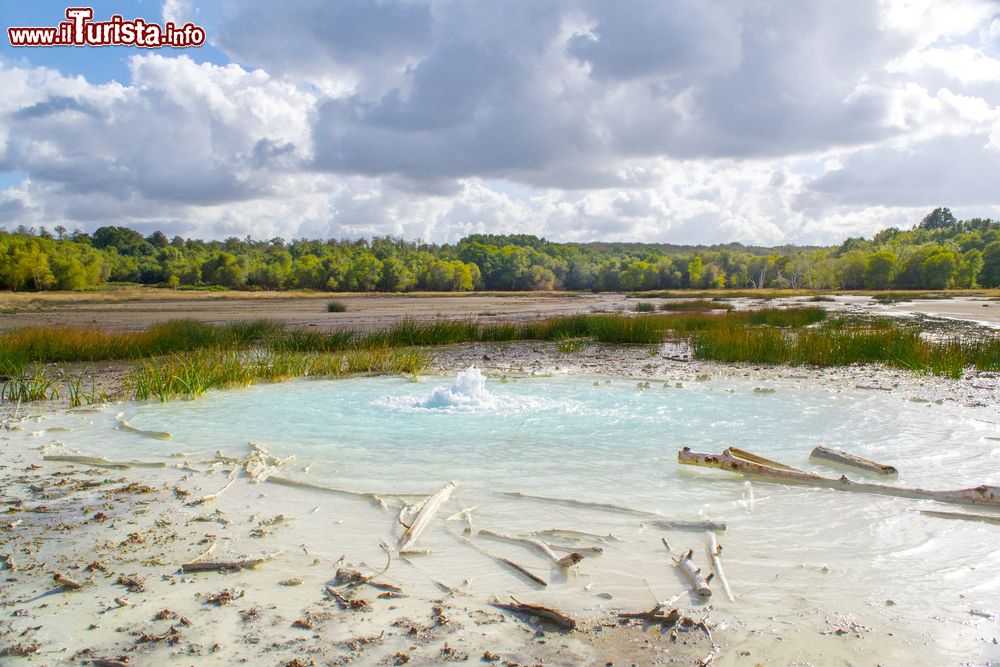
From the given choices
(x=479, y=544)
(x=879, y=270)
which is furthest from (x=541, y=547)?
(x=879, y=270)

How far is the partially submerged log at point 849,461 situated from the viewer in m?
7.04

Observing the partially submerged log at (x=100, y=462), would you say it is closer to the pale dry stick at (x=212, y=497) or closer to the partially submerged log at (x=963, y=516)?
the pale dry stick at (x=212, y=497)

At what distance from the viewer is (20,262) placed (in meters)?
66.6

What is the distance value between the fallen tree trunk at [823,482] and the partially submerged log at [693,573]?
228 centimetres

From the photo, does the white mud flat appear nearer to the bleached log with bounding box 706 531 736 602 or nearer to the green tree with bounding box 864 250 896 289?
the bleached log with bounding box 706 531 736 602

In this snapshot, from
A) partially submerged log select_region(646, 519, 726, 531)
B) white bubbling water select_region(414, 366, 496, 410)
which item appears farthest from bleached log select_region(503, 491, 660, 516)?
white bubbling water select_region(414, 366, 496, 410)

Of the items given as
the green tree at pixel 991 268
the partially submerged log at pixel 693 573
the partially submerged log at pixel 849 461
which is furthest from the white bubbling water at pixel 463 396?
the green tree at pixel 991 268

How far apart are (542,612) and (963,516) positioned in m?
4.17

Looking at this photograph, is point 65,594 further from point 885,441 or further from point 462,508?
point 885,441

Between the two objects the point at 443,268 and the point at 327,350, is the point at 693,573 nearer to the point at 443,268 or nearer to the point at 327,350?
the point at 327,350

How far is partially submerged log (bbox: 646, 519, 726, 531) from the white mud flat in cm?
2

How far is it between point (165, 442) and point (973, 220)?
221m

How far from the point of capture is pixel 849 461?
733 centimetres

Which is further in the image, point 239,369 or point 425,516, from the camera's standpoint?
point 239,369
